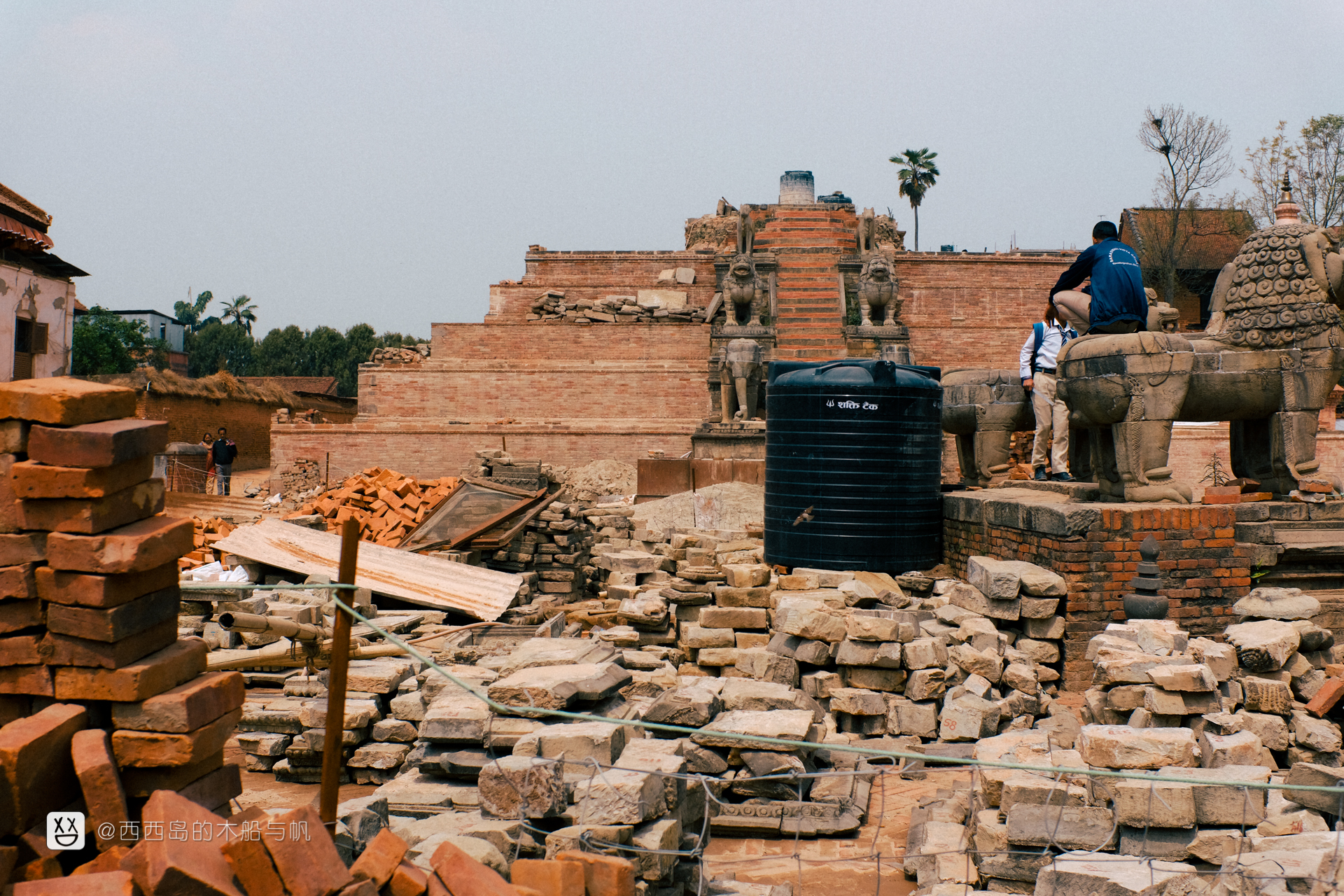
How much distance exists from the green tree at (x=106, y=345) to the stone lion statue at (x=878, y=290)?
26.2 m

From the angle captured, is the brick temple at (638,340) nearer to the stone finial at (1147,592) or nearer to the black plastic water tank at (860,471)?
the black plastic water tank at (860,471)

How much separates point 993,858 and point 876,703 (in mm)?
2117

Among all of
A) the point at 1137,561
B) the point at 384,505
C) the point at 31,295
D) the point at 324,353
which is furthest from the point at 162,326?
the point at 1137,561

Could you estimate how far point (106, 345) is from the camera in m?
40.4

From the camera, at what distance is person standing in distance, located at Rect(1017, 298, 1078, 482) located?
8.66 m

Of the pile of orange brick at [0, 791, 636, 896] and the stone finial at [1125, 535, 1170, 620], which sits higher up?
the stone finial at [1125, 535, 1170, 620]

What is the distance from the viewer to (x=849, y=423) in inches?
331

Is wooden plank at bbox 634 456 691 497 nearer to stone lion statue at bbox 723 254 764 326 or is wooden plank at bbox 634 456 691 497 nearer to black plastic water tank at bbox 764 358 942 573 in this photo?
stone lion statue at bbox 723 254 764 326

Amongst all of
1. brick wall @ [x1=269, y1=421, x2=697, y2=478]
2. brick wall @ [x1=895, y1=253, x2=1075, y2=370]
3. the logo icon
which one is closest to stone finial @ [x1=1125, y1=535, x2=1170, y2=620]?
the logo icon

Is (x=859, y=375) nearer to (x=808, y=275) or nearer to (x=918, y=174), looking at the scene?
(x=808, y=275)

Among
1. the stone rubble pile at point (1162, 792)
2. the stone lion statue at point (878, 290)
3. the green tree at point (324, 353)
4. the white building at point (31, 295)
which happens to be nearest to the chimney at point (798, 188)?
the stone lion statue at point (878, 290)

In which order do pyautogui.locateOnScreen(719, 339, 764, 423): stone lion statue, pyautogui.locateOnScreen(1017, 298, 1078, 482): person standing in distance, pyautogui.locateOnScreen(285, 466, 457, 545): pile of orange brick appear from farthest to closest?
1. pyautogui.locateOnScreen(719, 339, 764, 423): stone lion statue
2. pyautogui.locateOnScreen(285, 466, 457, 545): pile of orange brick
3. pyautogui.locateOnScreen(1017, 298, 1078, 482): person standing in distance

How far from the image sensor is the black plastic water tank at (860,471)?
27.5 ft

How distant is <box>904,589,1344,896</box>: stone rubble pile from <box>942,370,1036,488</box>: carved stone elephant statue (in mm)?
4384
